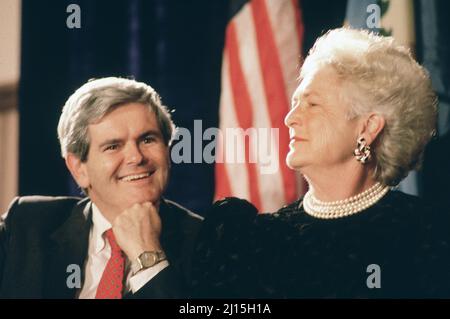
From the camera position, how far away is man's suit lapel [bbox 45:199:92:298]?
1.83 meters

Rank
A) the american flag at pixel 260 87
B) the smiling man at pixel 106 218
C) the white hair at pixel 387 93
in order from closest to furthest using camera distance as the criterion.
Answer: the white hair at pixel 387 93 → the smiling man at pixel 106 218 → the american flag at pixel 260 87

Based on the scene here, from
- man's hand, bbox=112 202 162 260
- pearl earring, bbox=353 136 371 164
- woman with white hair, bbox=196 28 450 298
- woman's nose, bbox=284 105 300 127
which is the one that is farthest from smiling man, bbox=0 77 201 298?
pearl earring, bbox=353 136 371 164

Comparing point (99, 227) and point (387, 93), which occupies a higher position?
point (387, 93)

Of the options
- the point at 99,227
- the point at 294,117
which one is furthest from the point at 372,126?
the point at 99,227

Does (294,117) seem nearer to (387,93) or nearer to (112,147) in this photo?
(387,93)

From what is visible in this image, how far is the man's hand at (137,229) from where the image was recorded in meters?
1.74

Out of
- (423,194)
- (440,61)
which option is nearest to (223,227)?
(423,194)

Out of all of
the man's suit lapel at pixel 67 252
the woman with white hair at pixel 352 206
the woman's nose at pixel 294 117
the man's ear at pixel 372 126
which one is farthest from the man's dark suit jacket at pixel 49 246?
the man's ear at pixel 372 126

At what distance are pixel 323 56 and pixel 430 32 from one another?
54 cm

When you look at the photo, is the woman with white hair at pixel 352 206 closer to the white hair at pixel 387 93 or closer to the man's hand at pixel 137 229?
the white hair at pixel 387 93

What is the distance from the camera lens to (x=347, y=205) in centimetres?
171

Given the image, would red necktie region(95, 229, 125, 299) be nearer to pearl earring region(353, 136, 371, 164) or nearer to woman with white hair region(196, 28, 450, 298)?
woman with white hair region(196, 28, 450, 298)

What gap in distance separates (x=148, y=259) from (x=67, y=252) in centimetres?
25

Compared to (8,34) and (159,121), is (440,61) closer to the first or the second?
(159,121)
